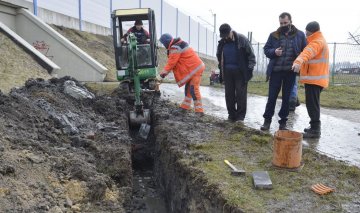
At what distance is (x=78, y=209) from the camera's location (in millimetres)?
3385

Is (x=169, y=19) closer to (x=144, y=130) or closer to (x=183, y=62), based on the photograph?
(x=183, y=62)

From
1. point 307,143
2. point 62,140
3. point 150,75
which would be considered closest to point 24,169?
point 62,140

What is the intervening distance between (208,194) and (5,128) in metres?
2.71

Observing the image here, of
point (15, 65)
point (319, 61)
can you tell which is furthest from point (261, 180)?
point (15, 65)

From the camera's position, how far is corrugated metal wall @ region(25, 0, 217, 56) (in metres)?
18.6

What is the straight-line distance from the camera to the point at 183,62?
754 centimetres

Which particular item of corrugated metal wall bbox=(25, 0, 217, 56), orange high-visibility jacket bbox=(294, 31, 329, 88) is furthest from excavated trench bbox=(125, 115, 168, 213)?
corrugated metal wall bbox=(25, 0, 217, 56)

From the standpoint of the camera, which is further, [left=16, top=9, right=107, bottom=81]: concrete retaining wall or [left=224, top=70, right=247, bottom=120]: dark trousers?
[left=16, top=9, right=107, bottom=81]: concrete retaining wall

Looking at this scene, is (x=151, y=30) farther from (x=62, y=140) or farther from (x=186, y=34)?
(x=186, y=34)

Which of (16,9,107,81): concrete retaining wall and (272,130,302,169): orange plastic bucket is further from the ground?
(16,9,107,81): concrete retaining wall

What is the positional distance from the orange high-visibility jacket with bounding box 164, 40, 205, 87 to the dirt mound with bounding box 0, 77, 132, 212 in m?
1.47

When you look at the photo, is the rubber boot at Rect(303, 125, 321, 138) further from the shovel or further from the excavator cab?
the excavator cab

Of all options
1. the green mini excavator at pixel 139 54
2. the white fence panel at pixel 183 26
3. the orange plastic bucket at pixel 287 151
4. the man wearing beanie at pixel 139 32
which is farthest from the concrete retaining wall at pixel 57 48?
the white fence panel at pixel 183 26

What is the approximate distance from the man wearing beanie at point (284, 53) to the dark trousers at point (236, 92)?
71 cm
